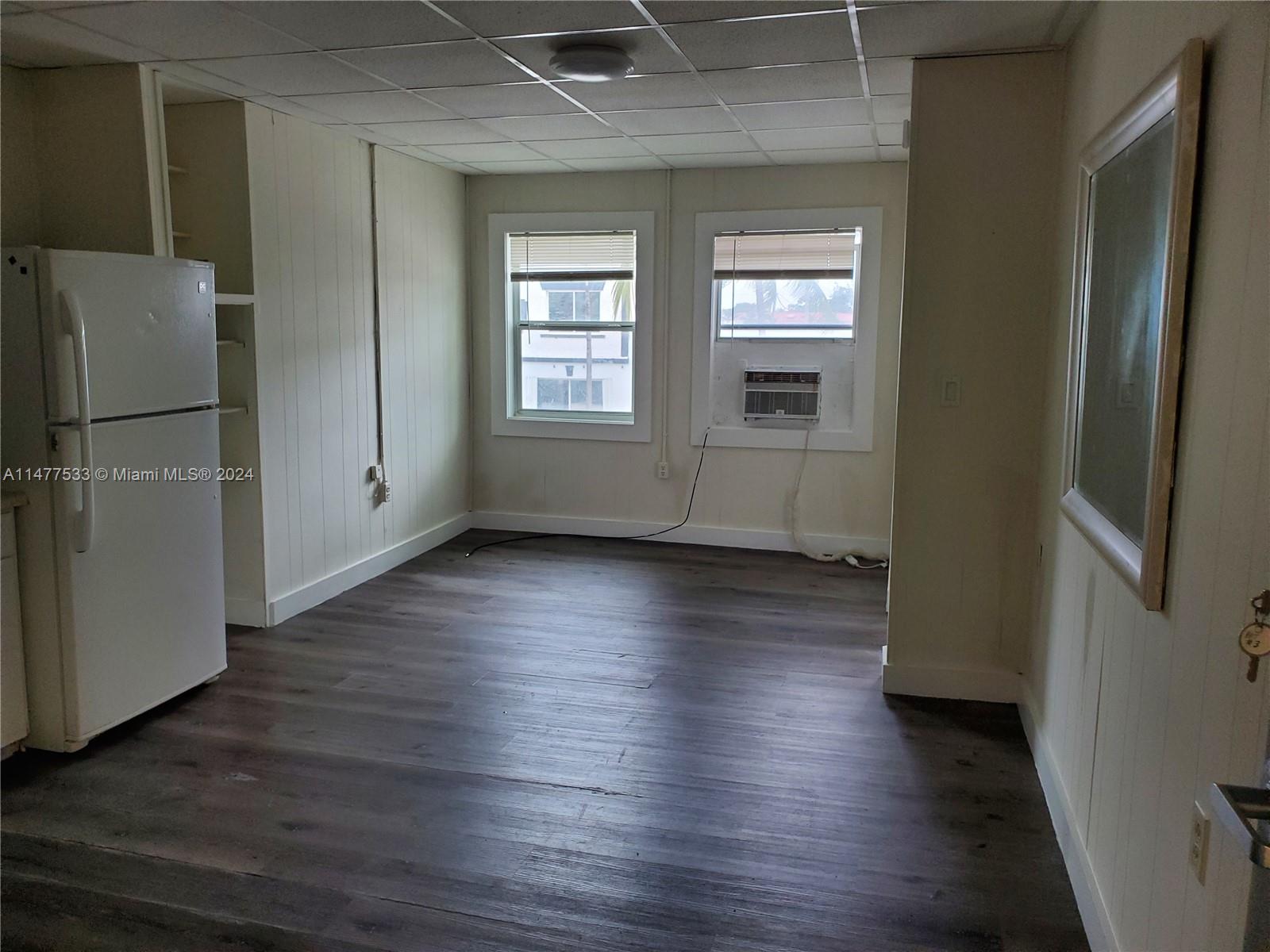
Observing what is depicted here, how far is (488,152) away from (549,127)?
0.80m

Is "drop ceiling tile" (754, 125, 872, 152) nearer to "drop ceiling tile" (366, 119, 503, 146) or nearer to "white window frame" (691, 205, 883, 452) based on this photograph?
"white window frame" (691, 205, 883, 452)

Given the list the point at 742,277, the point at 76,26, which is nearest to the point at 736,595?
the point at 742,277

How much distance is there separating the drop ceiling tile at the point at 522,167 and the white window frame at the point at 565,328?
26 centimetres

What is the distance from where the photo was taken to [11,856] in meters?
2.39

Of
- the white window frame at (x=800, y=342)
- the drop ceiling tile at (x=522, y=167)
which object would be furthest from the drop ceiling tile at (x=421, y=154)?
the white window frame at (x=800, y=342)

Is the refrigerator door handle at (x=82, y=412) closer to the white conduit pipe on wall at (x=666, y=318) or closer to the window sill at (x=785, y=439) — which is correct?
the white conduit pipe on wall at (x=666, y=318)

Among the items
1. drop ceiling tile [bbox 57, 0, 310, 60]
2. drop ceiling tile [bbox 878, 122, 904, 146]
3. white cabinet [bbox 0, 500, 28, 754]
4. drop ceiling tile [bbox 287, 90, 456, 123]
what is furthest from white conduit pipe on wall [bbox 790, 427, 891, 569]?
white cabinet [bbox 0, 500, 28, 754]

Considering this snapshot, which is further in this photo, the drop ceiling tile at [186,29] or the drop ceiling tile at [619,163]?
the drop ceiling tile at [619,163]

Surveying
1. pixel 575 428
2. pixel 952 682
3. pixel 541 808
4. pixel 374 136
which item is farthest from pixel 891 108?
pixel 541 808

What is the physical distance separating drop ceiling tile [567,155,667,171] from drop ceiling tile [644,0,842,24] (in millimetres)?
2389

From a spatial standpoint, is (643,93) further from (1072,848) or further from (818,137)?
(1072,848)

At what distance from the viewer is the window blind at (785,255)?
5.41 m

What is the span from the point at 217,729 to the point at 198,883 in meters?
0.97

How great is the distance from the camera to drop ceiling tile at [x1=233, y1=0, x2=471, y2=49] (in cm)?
274
